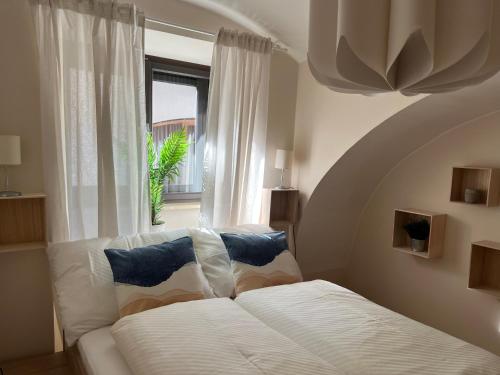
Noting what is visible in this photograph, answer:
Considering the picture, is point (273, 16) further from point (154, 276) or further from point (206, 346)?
point (206, 346)

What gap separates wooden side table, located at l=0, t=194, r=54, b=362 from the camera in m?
2.11

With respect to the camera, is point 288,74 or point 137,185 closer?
point 137,185

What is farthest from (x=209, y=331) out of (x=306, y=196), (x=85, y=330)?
(x=306, y=196)

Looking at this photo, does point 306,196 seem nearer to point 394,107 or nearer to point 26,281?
point 394,107

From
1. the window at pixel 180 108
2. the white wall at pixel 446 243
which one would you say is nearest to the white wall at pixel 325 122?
the white wall at pixel 446 243

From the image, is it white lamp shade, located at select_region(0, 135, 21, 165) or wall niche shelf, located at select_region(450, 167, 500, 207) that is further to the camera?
wall niche shelf, located at select_region(450, 167, 500, 207)

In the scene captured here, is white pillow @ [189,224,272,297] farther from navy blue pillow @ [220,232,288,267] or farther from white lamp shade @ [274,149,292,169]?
white lamp shade @ [274,149,292,169]

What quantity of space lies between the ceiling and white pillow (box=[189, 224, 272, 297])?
5.26ft

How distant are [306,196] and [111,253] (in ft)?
5.44

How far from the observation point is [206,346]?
4.61 feet

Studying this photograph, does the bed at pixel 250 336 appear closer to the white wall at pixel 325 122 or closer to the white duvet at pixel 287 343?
the white duvet at pixel 287 343

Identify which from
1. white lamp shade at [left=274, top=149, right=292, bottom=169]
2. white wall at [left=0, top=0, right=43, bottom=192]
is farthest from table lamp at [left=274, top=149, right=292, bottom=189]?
white wall at [left=0, top=0, right=43, bottom=192]

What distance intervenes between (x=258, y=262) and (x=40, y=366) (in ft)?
4.83

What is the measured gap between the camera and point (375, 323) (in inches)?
67.4
